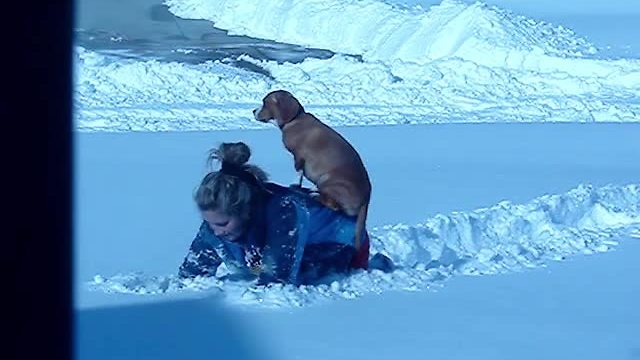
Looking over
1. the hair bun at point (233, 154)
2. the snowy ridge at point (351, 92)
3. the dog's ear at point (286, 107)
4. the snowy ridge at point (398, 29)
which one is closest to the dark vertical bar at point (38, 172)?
the hair bun at point (233, 154)

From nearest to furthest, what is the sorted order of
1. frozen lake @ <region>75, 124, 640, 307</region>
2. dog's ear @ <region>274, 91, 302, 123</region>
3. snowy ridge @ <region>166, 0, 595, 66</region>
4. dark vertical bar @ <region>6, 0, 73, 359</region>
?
dark vertical bar @ <region>6, 0, 73, 359</region> < dog's ear @ <region>274, 91, 302, 123</region> < frozen lake @ <region>75, 124, 640, 307</region> < snowy ridge @ <region>166, 0, 595, 66</region>

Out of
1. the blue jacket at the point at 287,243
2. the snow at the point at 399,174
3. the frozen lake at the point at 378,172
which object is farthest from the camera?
the frozen lake at the point at 378,172

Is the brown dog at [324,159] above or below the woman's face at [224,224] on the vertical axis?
above

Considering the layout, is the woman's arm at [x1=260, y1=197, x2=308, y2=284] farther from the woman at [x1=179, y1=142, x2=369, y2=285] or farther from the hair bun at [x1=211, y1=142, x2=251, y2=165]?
the hair bun at [x1=211, y1=142, x2=251, y2=165]

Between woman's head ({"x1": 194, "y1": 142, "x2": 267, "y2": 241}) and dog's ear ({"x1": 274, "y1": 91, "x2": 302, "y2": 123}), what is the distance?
33 centimetres

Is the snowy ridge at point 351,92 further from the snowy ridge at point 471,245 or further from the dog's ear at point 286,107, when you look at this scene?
the dog's ear at point 286,107

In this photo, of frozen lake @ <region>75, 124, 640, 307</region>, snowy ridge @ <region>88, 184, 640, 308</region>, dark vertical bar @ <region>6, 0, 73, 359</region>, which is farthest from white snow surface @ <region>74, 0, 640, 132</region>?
dark vertical bar @ <region>6, 0, 73, 359</region>

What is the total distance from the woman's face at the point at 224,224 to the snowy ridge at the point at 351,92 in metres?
5.38

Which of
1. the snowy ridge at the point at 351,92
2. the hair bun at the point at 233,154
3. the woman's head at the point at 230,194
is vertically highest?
the snowy ridge at the point at 351,92

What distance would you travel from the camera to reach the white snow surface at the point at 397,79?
40.7 ft

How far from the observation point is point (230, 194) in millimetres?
6031

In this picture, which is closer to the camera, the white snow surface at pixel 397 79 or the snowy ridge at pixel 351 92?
the snowy ridge at pixel 351 92

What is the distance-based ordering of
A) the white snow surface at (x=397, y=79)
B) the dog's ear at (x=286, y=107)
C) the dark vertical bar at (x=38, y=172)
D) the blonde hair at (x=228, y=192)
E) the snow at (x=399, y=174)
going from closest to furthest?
the dark vertical bar at (x=38, y=172)
the snow at (x=399, y=174)
the blonde hair at (x=228, y=192)
the dog's ear at (x=286, y=107)
the white snow surface at (x=397, y=79)

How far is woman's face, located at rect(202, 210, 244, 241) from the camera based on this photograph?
6.04 metres
